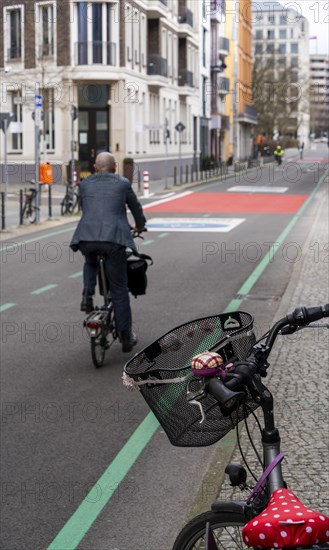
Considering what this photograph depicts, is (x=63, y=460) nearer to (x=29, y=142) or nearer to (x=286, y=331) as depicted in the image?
(x=286, y=331)

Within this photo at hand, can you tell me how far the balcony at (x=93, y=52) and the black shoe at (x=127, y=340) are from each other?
41314mm

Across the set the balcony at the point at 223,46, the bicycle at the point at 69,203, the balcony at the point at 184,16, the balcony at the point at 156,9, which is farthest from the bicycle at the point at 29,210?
the balcony at the point at 223,46

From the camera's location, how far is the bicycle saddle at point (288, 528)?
96.5 inches

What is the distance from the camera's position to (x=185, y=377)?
270 cm

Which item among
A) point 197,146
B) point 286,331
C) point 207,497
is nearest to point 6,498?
point 207,497

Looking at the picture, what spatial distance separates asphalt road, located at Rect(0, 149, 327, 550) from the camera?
5020mm

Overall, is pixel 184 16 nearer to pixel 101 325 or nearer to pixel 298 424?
pixel 101 325

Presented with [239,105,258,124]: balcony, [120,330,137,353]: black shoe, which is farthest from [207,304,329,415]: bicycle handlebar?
[239,105,258,124]: balcony

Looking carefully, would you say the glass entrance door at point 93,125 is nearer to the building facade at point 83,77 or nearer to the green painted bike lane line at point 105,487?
the building facade at point 83,77

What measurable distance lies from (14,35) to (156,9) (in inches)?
342

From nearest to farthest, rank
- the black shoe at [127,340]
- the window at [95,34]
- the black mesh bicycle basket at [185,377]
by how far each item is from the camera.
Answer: the black mesh bicycle basket at [185,377], the black shoe at [127,340], the window at [95,34]

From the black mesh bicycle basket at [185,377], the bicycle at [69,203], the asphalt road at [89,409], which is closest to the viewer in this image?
the black mesh bicycle basket at [185,377]

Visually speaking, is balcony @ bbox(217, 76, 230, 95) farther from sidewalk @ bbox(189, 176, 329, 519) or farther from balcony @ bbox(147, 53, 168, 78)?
sidewalk @ bbox(189, 176, 329, 519)

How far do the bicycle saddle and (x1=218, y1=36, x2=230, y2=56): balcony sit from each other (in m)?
82.4
